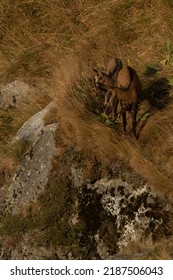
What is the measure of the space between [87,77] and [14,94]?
1.53m

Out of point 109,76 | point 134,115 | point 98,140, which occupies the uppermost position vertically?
point 109,76

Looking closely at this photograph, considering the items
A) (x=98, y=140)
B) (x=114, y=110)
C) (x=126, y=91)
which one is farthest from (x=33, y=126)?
(x=126, y=91)

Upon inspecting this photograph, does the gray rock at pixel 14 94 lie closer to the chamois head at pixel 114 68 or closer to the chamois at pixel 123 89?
the chamois head at pixel 114 68

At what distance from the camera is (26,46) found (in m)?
8.55

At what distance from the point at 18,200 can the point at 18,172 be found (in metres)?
0.32

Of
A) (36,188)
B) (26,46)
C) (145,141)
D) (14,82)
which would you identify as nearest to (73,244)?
(36,188)

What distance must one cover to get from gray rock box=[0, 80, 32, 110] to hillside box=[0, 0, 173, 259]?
0.09m

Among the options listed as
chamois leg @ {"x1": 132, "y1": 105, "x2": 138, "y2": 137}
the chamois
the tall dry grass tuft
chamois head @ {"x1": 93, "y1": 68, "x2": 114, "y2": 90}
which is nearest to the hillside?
the tall dry grass tuft

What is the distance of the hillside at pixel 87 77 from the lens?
229 inches

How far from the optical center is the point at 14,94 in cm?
801

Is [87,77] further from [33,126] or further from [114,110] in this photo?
[114,110]

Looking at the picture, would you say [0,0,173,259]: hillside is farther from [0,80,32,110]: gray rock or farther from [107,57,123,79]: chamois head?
[107,57,123,79]: chamois head

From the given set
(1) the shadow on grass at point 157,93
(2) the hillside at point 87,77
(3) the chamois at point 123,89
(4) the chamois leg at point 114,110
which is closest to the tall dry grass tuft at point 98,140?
(2) the hillside at point 87,77
